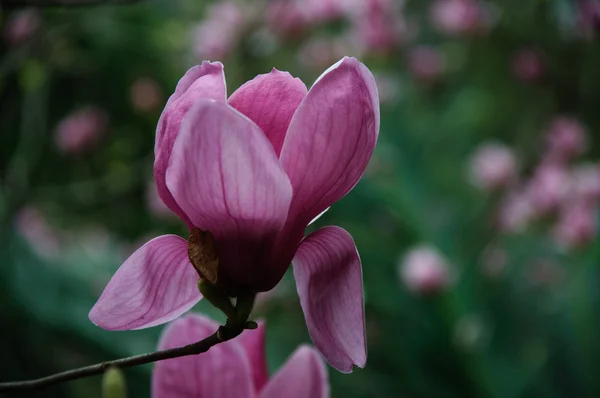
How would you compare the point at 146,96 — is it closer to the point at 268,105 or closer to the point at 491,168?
the point at 491,168

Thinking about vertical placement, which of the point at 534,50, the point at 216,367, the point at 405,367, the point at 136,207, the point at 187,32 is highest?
the point at 216,367

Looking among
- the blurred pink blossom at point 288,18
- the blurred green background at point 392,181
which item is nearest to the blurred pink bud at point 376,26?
the blurred green background at point 392,181

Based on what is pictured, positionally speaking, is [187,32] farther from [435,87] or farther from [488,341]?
[488,341]

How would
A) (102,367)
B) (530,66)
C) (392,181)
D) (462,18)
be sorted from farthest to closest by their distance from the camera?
1. (530,66)
2. (462,18)
3. (392,181)
4. (102,367)

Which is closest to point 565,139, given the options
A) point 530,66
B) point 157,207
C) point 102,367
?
point 530,66

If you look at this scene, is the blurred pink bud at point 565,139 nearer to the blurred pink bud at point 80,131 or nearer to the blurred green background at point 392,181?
the blurred green background at point 392,181

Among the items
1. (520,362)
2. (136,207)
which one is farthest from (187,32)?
(520,362)

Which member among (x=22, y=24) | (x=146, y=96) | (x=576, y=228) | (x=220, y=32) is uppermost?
(x=22, y=24)
